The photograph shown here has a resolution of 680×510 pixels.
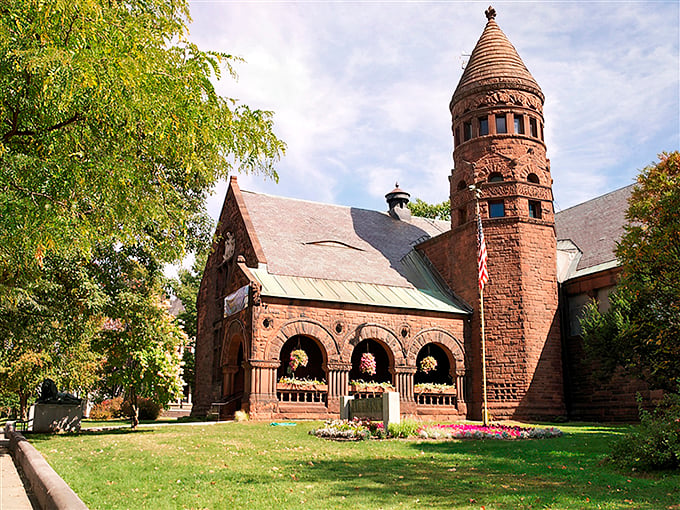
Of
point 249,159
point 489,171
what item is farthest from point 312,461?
point 489,171

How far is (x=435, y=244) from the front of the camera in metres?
34.0

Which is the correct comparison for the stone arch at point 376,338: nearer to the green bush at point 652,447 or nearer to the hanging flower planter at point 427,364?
the hanging flower planter at point 427,364

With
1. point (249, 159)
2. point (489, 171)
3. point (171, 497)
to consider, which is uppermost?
point (489, 171)

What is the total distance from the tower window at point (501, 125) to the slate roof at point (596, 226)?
698 centimetres

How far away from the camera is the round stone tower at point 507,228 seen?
91.6ft

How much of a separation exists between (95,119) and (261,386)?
61.1 feet

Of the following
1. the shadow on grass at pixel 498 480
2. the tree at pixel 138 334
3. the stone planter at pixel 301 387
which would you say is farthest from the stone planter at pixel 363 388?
the shadow on grass at pixel 498 480

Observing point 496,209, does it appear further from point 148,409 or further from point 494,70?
point 148,409

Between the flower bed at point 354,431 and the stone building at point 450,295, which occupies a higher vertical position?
the stone building at point 450,295

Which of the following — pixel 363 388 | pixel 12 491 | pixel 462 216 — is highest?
pixel 462 216

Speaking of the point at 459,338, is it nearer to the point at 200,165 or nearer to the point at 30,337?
the point at 30,337

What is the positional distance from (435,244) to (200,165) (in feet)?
84.8

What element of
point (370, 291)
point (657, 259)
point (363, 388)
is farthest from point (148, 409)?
point (657, 259)

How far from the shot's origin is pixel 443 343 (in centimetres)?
2941
